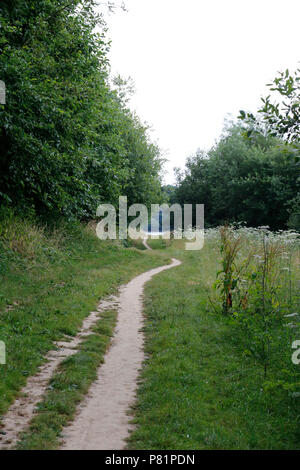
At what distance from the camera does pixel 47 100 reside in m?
12.7

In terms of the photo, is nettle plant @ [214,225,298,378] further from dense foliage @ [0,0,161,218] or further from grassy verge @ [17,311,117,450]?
dense foliage @ [0,0,161,218]

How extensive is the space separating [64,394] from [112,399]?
70cm

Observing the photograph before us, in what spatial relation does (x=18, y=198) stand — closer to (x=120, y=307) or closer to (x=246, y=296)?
(x=120, y=307)

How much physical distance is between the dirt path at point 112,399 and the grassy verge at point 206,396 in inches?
7.3

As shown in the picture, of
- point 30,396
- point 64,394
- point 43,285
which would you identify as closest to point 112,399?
point 64,394

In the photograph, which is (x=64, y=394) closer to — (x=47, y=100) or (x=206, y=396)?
(x=206, y=396)

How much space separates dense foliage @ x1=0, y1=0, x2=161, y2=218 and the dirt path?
Answer: 5.54 m

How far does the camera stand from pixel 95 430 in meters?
A: 4.87

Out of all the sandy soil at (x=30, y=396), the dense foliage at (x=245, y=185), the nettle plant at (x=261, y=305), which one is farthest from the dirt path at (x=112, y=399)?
the dense foliage at (x=245, y=185)

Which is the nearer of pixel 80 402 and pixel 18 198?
pixel 80 402

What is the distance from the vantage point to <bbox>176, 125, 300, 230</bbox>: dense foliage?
3303 cm
